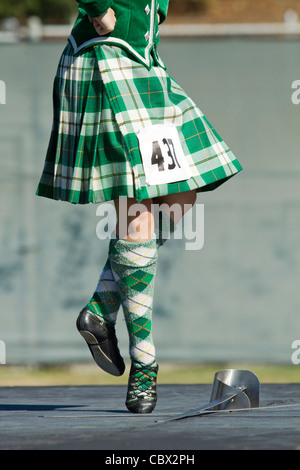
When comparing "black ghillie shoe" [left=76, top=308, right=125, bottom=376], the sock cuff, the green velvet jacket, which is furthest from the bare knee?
the green velvet jacket

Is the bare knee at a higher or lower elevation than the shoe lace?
higher

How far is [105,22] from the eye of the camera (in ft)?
6.18

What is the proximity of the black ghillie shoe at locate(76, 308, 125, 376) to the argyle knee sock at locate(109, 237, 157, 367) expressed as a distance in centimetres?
6

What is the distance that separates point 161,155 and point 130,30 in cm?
28

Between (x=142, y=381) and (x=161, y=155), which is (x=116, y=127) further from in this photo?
(x=142, y=381)

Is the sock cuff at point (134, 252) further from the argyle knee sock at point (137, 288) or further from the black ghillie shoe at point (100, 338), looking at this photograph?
the black ghillie shoe at point (100, 338)

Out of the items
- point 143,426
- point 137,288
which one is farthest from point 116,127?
point 143,426

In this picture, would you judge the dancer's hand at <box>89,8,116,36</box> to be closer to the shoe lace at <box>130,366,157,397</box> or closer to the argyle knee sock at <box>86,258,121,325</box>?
the argyle knee sock at <box>86,258,121,325</box>

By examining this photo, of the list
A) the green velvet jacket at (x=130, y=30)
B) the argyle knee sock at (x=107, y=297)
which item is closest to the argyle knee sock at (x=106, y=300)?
the argyle knee sock at (x=107, y=297)

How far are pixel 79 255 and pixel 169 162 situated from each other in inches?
108

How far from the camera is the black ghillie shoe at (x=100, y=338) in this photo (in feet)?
6.46

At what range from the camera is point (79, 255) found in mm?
4578

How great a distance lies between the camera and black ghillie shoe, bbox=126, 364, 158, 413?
1.93 m
